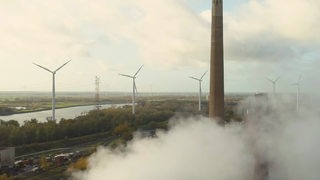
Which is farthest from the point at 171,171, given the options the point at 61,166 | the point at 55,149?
the point at 55,149

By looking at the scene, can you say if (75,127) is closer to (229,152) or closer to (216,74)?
(216,74)

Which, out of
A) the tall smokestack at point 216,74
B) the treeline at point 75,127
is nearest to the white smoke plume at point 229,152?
the tall smokestack at point 216,74

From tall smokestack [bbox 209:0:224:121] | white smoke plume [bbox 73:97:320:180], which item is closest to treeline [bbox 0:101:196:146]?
tall smokestack [bbox 209:0:224:121]

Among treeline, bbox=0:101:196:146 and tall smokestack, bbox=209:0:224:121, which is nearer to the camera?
tall smokestack, bbox=209:0:224:121

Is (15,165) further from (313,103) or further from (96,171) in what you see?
(313,103)

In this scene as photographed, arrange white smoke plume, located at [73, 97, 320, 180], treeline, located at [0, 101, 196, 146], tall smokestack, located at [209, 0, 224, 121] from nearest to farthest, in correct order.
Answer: white smoke plume, located at [73, 97, 320, 180] < tall smokestack, located at [209, 0, 224, 121] < treeline, located at [0, 101, 196, 146]

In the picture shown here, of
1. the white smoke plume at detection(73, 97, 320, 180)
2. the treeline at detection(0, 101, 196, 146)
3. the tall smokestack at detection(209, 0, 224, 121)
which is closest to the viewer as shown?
the white smoke plume at detection(73, 97, 320, 180)

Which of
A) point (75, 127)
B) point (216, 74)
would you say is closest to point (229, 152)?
point (216, 74)

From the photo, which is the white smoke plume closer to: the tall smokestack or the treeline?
the tall smokestack

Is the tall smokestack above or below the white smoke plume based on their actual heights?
above
